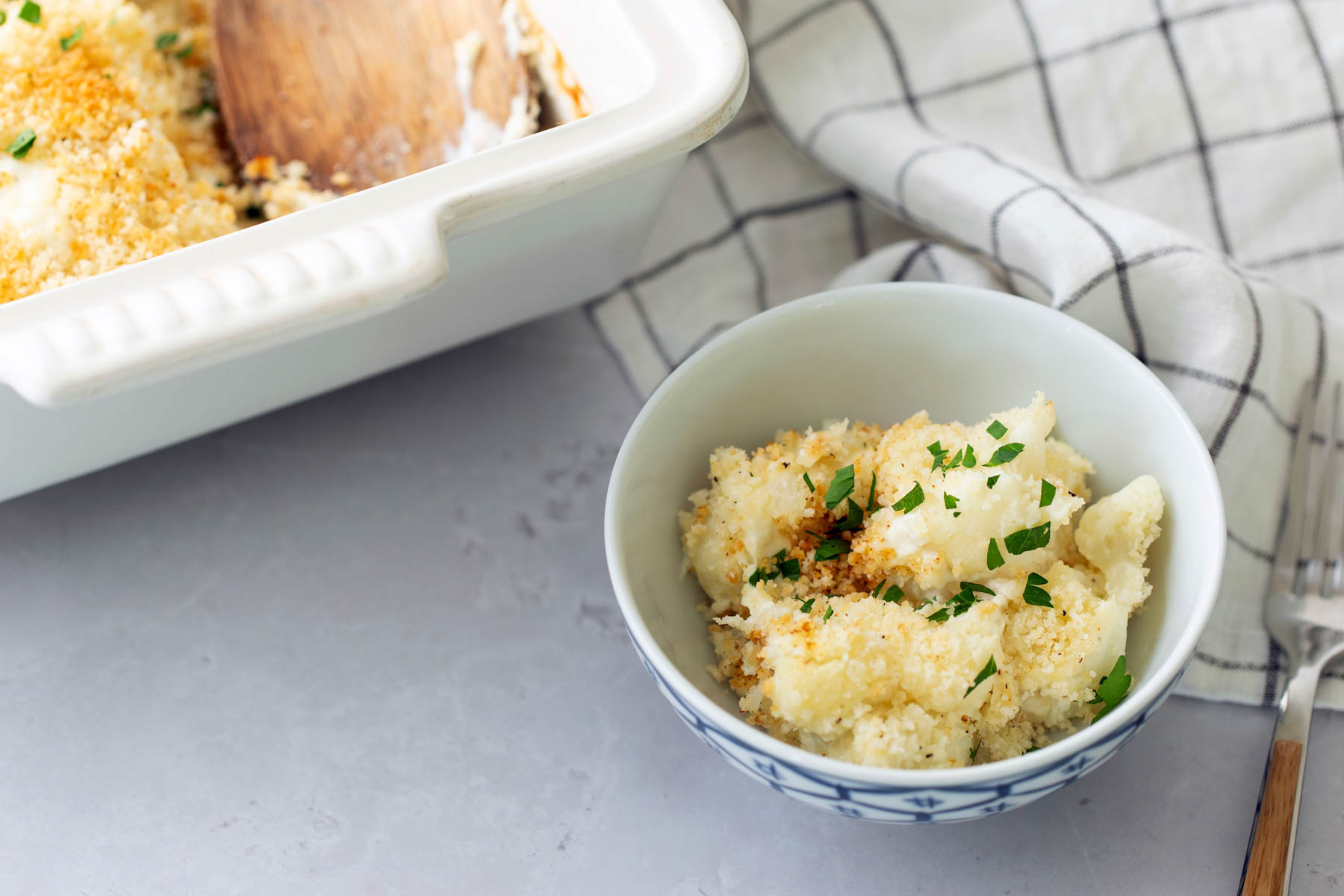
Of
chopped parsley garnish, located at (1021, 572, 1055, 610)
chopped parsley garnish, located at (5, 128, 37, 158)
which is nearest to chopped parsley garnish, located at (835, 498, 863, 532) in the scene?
chopped parsley garnish, located at (1021, 572, 1055, 610)

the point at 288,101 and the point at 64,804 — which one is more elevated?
the point at 288,101

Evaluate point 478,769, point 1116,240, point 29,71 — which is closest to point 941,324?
point 1116,240

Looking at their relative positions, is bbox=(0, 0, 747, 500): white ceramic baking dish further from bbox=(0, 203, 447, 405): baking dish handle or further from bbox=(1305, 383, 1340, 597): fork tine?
bbox=(1305, 383, 1340, 597): fork tine

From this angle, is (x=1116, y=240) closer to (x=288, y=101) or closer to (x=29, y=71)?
(x=288, y=101)

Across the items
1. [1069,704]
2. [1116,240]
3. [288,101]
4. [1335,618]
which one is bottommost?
[1335,618]

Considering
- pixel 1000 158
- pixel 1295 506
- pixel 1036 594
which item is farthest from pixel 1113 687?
pixel 1000 158

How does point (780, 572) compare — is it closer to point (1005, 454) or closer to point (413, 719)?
point (1005, 454)

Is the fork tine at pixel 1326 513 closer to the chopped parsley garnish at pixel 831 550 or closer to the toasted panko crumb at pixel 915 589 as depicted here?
the toasted panko crumb at pixel 915 589
